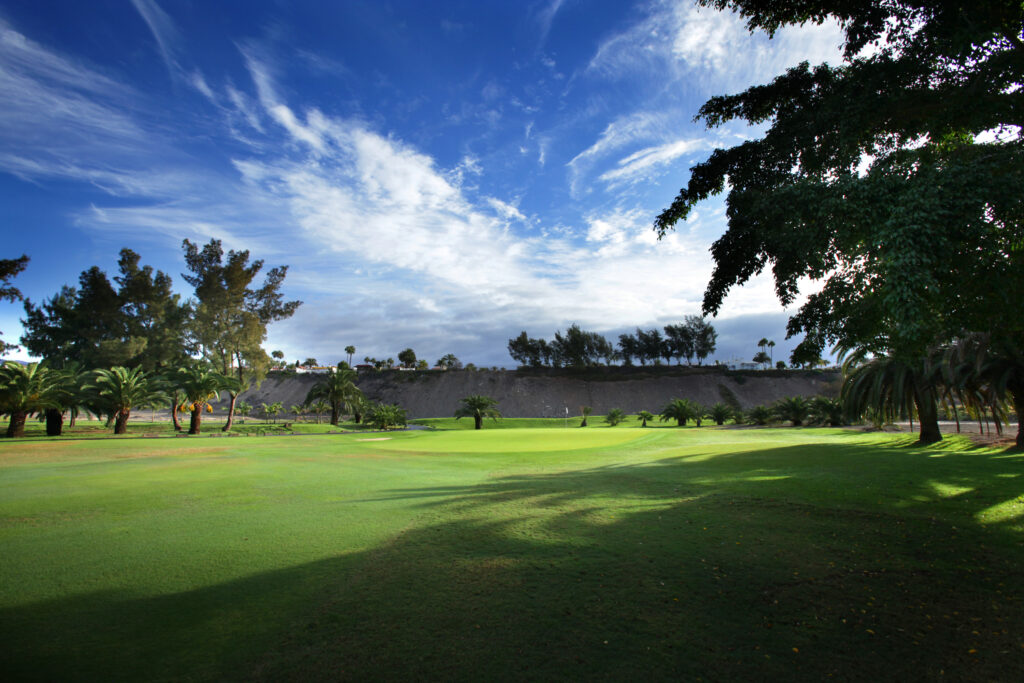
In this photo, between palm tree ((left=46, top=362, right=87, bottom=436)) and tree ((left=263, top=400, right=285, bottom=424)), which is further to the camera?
tree ((left=263, top=400, right=285, bottom=424))

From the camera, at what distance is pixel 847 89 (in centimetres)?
992

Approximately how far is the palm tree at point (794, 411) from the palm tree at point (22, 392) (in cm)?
5029

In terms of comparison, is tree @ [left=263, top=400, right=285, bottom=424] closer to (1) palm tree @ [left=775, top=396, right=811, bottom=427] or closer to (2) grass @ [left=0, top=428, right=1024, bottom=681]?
(1) palm tree @ [left=775, top=396, right=811, bottom=427]

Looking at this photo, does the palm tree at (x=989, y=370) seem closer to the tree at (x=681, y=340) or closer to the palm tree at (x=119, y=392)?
the palm tree at (x=119, y=392)

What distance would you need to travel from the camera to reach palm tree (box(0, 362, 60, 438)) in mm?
26828

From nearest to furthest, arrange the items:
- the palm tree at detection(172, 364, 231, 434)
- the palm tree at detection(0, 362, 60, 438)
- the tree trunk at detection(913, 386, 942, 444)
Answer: the tree trunk at detection(913, 386, 942, 444) < the palm tree at detection(0, 362, 60, 438) < the palm tree at detection(172, 364, 231, 434)

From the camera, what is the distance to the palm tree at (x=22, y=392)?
26828 millimetres

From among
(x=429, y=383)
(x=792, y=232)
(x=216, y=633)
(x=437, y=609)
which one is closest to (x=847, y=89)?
(x=792, y=232)

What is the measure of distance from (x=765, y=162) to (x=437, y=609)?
11.6 meters

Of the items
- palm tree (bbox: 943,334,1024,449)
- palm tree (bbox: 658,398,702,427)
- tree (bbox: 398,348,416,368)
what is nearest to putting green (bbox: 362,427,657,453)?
palm tree (bbox: 943,334,1024,449)

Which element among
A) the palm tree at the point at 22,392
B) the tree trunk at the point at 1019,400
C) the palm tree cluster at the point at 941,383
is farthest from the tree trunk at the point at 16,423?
the tree trunk at the point at 1019,400

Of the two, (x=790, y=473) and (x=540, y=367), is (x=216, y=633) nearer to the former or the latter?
(x=790, y=473)

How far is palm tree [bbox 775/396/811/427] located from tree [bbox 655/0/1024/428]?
30.9 metres

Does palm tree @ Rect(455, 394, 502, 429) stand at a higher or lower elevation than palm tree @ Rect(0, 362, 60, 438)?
lower
